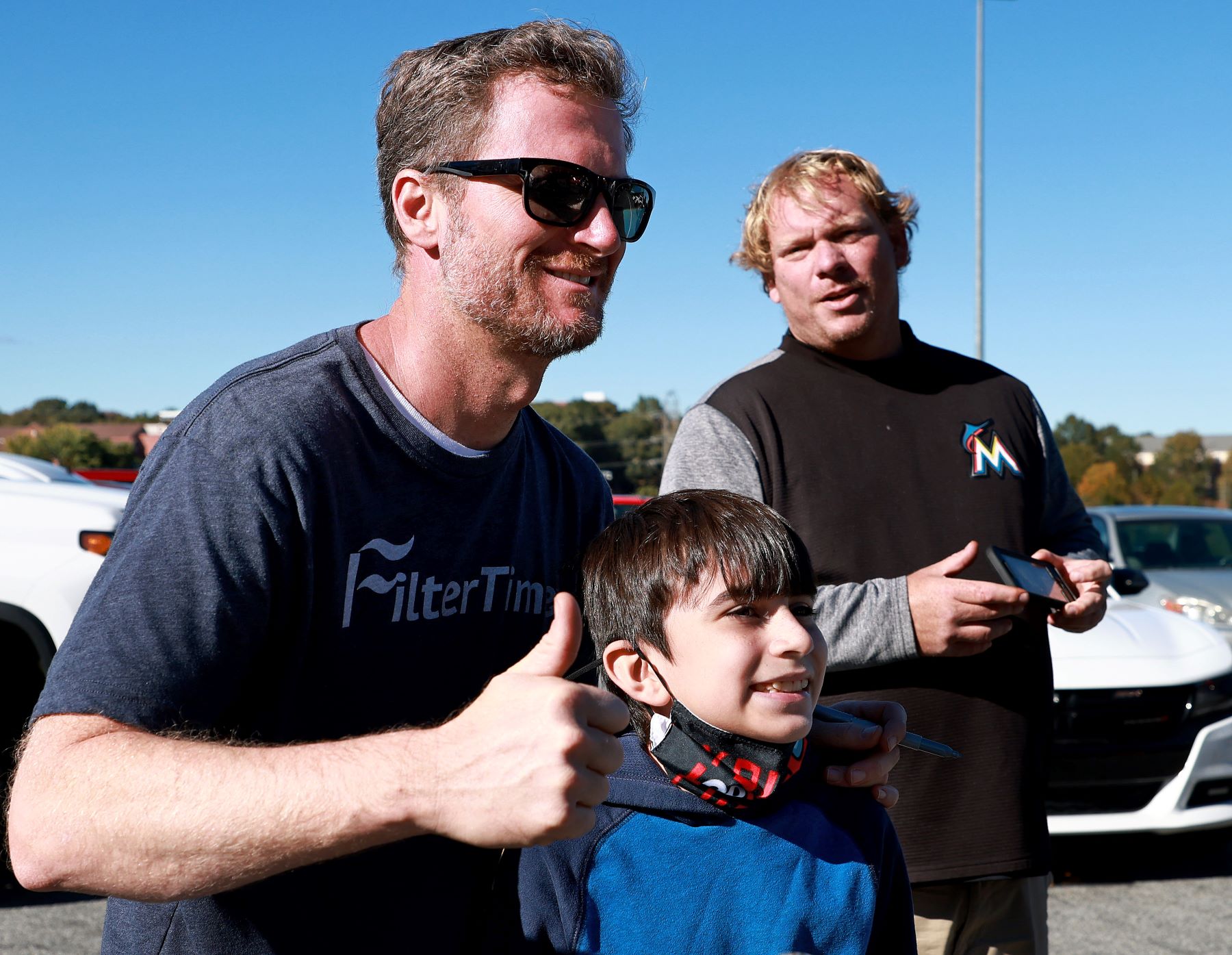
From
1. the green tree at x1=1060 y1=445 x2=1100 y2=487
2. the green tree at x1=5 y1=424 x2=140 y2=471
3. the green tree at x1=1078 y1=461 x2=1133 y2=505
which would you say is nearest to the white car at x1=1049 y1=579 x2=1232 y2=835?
the green tree at x1=5 y1=424 x2=140 y2=471

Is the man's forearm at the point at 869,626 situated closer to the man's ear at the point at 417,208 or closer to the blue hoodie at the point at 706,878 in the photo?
the blue hoodie at the point at 706,878

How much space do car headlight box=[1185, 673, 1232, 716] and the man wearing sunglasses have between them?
4284mm

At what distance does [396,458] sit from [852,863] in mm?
963

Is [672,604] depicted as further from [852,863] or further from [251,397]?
[251,397]

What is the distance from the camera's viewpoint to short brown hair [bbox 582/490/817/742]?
179cm

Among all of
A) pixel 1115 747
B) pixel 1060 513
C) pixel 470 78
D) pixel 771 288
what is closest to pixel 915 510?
pixel 1060 513

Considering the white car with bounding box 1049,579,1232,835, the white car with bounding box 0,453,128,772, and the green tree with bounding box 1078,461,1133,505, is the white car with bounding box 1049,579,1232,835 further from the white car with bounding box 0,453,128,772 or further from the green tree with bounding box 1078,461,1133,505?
the green tree with bounding box 1078,461,1133,505

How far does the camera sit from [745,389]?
2.86 m

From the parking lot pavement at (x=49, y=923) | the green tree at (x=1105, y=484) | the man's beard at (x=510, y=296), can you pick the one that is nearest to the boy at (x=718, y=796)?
the man's beard at (x=510, y=296)

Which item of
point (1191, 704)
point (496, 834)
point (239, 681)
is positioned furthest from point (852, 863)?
point (1191, 704)

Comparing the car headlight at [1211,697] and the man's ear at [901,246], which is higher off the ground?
the man's ear at [901,246]

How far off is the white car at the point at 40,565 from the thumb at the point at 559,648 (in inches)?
159

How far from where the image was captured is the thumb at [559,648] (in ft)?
3.99

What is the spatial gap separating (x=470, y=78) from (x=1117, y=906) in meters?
4.80
